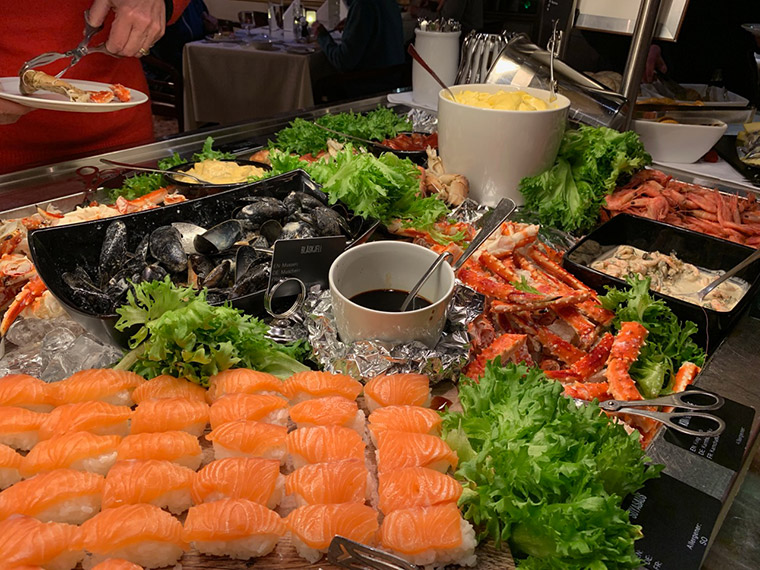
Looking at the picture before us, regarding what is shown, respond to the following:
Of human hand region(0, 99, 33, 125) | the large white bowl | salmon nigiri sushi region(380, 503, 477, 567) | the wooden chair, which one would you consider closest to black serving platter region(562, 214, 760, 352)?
the large white bowl

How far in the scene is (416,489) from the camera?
1.17 meters

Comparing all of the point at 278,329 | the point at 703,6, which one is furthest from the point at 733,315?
the point at 703,6

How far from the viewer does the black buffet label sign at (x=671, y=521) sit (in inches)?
41.4

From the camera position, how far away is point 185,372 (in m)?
1.43

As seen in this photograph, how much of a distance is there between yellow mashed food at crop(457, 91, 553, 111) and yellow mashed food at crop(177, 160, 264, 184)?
3.38ft

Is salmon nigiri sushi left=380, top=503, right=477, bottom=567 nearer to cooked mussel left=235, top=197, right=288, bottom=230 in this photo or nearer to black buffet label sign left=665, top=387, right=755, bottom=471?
black buffet label sign left=665, top=387, right=755, bottom=471

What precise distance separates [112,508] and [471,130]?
196 cm

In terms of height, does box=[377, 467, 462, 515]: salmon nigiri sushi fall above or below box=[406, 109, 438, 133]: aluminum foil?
below

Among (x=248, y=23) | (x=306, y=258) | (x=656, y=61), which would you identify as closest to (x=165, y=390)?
(x=306, y=258)

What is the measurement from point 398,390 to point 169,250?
2.84ft

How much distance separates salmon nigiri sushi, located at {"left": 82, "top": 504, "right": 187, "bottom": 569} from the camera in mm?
1038

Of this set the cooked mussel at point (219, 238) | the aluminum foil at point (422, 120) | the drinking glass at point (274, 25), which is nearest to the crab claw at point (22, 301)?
the cooked mussel at point (219, 238)

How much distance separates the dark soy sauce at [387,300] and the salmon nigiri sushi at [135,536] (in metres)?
0.79

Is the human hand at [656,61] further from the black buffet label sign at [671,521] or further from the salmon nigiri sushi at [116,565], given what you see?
the salmon nigiri sushi at [116,565]
